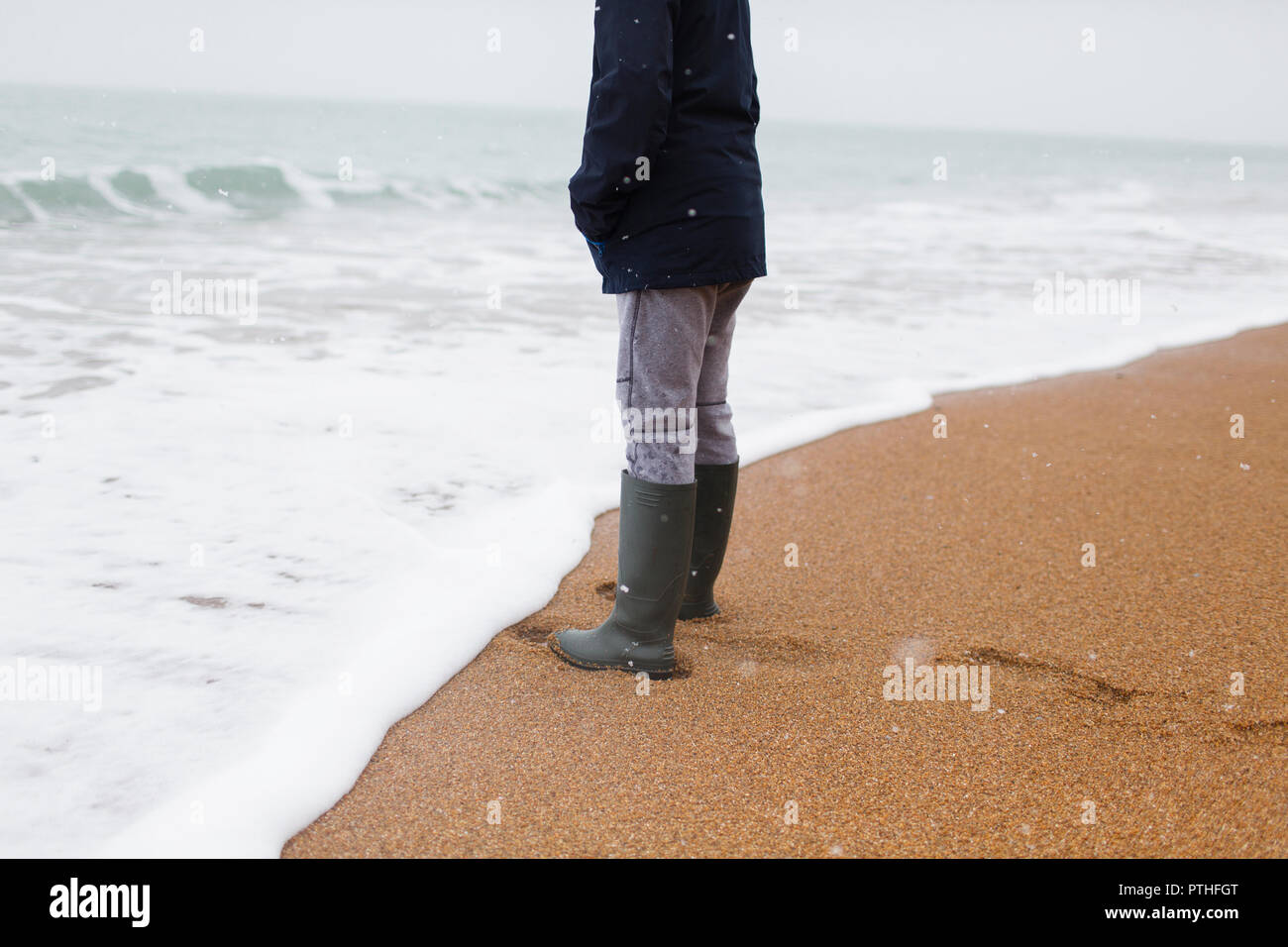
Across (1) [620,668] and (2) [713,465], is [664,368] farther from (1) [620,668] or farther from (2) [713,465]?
(1) [620,668]

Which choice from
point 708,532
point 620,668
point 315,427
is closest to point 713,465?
point 708,532

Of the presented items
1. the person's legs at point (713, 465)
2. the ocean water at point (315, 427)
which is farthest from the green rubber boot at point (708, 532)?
the ocean water at point (315, 427)

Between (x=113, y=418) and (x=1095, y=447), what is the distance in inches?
153

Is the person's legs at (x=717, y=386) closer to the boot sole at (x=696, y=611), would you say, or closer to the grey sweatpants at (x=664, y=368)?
the grey sweatpants at (x=664, y=368)

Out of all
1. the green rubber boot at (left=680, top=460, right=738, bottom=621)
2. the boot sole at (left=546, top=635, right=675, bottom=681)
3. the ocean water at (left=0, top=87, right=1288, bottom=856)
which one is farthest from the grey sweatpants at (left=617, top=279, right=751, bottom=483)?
the ocean water at (left=0, top=87, right=1288, bottom=856)

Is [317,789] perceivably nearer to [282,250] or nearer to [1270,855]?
[1270,855]

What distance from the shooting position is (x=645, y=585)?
2.11 m

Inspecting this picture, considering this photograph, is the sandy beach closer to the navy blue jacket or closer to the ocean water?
the ocean water

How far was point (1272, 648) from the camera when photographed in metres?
2.30

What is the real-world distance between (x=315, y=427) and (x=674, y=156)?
7.98 feet

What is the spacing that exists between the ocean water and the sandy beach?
233 millimetres

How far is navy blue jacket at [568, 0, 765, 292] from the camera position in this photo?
70.7 inches

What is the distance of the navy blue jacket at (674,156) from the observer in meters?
1.80
